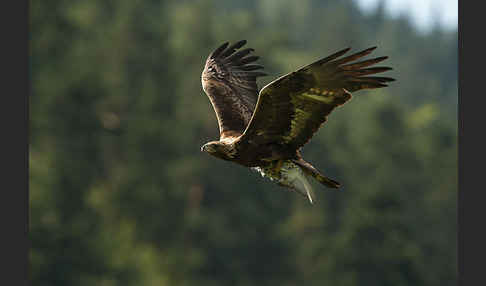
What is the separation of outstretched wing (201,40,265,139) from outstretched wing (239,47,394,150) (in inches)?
41.2

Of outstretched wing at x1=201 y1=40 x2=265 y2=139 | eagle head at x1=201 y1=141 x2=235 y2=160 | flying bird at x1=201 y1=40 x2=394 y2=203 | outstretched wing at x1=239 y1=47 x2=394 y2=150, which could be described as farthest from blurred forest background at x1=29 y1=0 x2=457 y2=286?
outstretched wing at x1=239 y1=47 x2=394 y2=150

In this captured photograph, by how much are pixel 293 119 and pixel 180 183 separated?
1518 inches

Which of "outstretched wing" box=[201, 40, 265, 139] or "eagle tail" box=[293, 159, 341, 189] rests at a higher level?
"outstretched wing" box=[201, 40, 265, 139]

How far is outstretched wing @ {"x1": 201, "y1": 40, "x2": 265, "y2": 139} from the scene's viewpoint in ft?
31.8

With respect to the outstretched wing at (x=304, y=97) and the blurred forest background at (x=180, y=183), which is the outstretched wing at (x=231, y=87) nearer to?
the outstretched wing at (x=304, y=97)

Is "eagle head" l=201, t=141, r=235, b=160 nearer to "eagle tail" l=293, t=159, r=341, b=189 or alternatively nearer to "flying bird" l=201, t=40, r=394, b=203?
"flying bird" l=201, t=40, r=394, b=203

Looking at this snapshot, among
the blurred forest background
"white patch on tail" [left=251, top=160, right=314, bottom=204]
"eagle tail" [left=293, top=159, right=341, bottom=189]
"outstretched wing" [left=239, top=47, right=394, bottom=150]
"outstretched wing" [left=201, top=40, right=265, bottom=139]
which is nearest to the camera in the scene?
"outstretched wing" [left=239, top=47, right=394, bottom=150]

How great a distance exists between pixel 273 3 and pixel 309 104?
11830 cm

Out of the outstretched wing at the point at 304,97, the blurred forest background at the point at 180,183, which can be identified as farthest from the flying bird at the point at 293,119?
the blurred forest background at the point at 180,183

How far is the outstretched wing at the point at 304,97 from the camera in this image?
7613mm

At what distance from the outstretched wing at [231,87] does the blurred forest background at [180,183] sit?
22179 millimetres

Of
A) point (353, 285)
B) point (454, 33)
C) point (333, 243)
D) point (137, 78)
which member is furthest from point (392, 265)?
point (454, 33)

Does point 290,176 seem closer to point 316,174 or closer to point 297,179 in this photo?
point 297,179

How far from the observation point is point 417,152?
6053 cm
